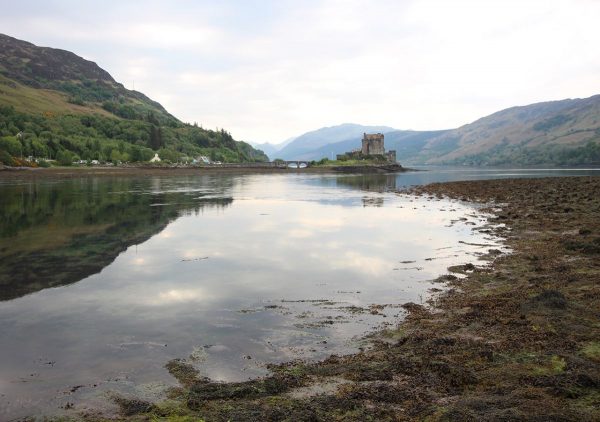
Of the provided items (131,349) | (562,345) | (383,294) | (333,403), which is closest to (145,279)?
(131,349)

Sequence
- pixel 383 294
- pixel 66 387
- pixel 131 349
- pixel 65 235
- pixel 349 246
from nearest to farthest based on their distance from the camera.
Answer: pixel 66 387, pixel 131 349, pixel 383 294, pixel 349 246, pixel 65 235

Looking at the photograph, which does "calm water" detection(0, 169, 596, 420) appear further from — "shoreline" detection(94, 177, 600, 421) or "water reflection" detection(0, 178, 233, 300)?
"shoreline" detection(94, 177, 600, 421)

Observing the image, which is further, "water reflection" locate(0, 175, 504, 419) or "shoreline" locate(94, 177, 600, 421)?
"water reflection" locate(0, 175, 504, 419)

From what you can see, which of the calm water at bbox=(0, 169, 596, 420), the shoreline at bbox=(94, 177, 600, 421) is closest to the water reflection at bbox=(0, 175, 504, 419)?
the calm water at bbox=(0, 169, 596, 420)

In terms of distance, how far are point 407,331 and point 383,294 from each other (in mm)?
4496

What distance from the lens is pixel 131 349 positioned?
1275 centimetres

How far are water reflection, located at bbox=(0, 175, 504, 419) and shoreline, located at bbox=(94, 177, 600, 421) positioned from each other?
1.06 metres

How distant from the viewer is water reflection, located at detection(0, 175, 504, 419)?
38.5 ft

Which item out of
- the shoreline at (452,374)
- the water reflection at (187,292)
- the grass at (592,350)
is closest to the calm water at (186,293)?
the water reflection at (187,292)

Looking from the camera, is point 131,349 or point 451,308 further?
point 451,308

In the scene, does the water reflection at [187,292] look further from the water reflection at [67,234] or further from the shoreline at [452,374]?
the shoreline at [452,374]

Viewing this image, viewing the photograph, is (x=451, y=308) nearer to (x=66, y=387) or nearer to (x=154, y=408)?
(x=154, y=408)

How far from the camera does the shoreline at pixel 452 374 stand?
8.98 metres

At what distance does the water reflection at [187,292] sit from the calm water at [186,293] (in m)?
0.07
